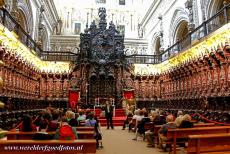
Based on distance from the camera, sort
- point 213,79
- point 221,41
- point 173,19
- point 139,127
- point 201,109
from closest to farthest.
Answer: point 139,127
point 221,41
point 213,79
point 201,109
point 173,19

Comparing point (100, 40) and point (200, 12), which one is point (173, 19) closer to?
point (200, 12)

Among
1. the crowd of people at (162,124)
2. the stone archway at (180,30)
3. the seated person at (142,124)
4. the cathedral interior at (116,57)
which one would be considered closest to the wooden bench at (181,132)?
the crowd of people at (162,124)

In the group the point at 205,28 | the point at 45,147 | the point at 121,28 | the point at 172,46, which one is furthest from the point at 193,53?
the point at 121,28

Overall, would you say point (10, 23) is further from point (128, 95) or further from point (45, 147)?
point (128, 95)

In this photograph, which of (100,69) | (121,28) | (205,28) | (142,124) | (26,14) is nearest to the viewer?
(142,124)

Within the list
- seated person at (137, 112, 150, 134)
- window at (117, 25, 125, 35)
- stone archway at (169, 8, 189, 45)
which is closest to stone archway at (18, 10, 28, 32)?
stone archway at (169, 8, 189, 45)

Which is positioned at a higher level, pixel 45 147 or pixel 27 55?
pixel 27 55

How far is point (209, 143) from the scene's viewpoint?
559cm

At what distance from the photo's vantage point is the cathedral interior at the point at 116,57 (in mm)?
12844

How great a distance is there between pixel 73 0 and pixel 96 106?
17.9m

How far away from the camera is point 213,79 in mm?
13305

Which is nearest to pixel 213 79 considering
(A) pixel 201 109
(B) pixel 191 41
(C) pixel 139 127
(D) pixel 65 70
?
(A) pixel 201 109

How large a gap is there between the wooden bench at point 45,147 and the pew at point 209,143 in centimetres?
237

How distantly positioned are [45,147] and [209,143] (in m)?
3.64
